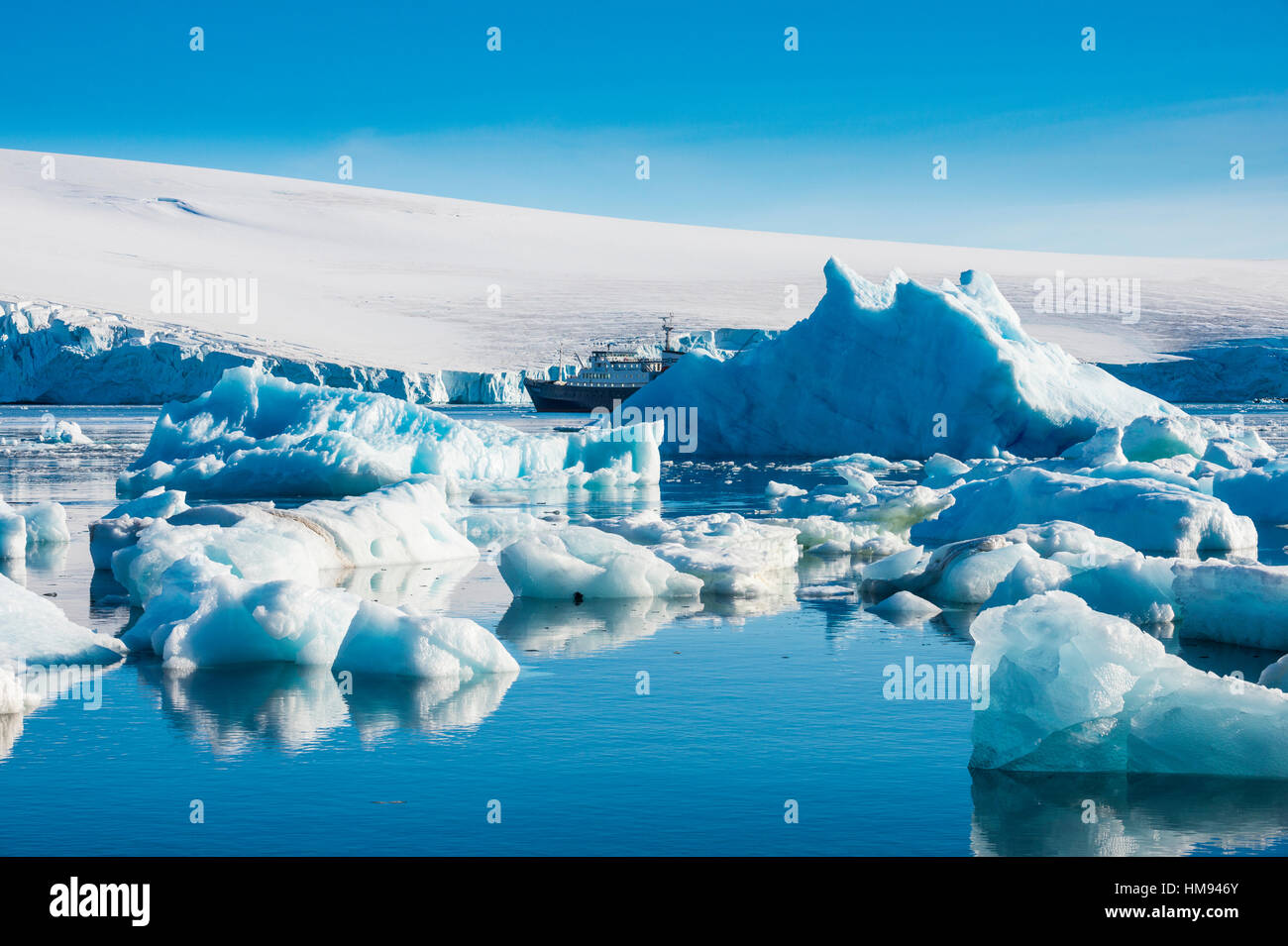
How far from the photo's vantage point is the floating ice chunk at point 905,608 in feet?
25.2

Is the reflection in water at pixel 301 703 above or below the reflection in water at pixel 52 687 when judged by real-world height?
below

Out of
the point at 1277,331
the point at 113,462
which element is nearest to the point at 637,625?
the point at 113,462

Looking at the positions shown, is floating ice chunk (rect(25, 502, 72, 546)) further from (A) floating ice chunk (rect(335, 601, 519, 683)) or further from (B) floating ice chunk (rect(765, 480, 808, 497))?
(B) floating ice chunk (rect(765, 480, 808, 497))

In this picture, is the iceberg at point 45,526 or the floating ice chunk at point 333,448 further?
the floating ice chunk at point 333,448

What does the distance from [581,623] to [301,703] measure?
2.32 meters

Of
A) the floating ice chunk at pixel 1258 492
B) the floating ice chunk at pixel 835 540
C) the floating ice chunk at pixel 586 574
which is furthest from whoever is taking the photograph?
the floating ice chunk at pixel 1258 492

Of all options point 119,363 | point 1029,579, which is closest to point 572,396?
point 119,363

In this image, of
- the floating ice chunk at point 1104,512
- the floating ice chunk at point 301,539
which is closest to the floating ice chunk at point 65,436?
the floating ice chunk at point 301,539

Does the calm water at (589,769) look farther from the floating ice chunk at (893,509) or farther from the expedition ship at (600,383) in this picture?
the expedition ship at (600,383)

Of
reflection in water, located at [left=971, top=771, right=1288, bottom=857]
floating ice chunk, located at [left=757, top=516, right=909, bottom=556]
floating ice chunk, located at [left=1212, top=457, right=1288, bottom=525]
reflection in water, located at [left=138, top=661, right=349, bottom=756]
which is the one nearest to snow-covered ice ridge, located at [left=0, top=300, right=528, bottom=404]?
floating ice chunk, located at [left=757, top=516, right=909, bottom=556]

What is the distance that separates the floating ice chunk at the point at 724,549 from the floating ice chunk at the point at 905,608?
987mm

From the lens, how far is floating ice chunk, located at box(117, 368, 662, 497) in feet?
55.2

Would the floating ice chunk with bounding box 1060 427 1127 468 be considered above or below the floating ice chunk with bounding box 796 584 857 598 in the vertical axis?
above

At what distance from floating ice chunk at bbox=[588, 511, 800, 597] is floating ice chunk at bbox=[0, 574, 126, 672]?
381 cm
